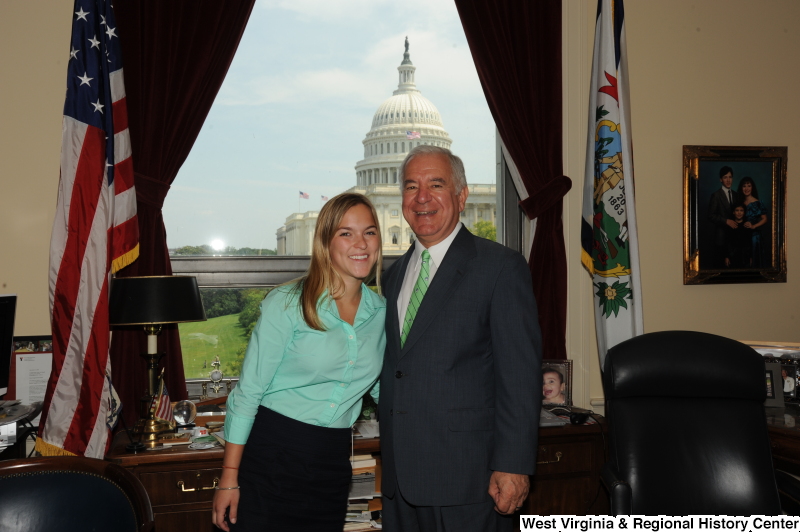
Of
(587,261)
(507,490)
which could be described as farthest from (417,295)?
(587,261)

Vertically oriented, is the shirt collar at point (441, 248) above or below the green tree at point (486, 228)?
below

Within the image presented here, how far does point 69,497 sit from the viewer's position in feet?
5.66

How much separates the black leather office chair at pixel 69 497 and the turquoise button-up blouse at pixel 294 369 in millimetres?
311

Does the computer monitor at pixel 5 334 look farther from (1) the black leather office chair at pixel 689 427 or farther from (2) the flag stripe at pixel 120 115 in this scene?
(1) the black leather office chair at pixel 689 427

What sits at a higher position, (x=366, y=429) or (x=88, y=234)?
(x=88, y=234)

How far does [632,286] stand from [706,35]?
1.59 metres

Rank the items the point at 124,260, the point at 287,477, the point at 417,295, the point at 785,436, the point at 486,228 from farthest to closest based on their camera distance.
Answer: the point at 486,228
the point at 124,260
the point at 785,436
the point at 417,295
the point at 287,477

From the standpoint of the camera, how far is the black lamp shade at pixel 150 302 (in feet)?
8.86

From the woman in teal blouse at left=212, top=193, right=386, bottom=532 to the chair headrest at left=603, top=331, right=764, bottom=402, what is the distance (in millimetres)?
1007

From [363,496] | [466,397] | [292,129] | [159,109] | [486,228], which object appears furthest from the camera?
[486,228]

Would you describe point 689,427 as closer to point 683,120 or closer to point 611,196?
point 611,196

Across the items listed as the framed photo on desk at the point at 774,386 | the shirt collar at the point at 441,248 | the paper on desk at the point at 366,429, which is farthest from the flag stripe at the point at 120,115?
the framed photo on desk at the point at 774,386

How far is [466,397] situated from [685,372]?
3.13 ft

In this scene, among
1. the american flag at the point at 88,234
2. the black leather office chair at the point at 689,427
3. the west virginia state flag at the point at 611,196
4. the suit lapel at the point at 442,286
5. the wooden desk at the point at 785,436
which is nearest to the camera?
the suit lapel at the point at 442,286
